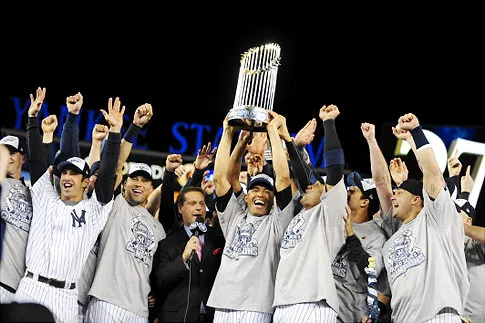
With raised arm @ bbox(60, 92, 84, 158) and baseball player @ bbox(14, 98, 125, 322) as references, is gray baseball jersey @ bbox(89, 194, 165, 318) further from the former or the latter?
raised arm @ bbox(60, 92, 84, 158)

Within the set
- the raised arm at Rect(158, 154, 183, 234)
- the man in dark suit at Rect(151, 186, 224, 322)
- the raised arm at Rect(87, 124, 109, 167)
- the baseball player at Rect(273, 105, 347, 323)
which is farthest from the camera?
the raised arm at Rect(158, 154, 183, 234)

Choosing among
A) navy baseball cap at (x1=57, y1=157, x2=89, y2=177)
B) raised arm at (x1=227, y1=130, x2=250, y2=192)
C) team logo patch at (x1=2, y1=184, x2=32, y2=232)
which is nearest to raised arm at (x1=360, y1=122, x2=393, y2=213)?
raised arm at (x1=227, y1=130, x2=250, y2=192)

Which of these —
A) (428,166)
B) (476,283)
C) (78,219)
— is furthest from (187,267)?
(476,283)

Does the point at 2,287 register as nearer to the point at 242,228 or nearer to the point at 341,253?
the point at 242,228

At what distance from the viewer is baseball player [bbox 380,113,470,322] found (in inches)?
179

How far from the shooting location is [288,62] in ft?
31.9

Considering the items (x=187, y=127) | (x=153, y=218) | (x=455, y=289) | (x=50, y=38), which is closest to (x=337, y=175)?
(x=455, y=289)

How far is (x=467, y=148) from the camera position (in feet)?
26.6

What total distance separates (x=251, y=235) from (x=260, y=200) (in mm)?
237

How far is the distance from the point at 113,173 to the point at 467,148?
Result: 4.49 meters

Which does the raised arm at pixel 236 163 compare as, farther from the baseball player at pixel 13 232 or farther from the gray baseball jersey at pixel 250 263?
the baseball player at pixel 13 232

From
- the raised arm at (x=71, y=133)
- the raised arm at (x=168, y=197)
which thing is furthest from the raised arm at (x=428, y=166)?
the raised arm at (x=71, y=133)

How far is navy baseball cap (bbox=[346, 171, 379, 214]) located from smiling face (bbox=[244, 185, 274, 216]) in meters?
0.72

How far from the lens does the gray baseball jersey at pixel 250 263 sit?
467 cm
